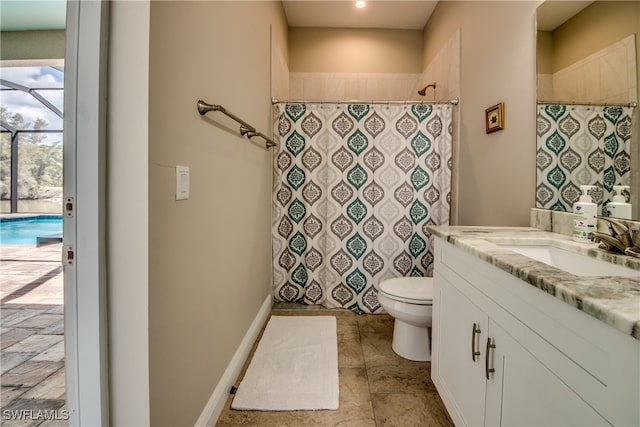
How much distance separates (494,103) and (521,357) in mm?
1543

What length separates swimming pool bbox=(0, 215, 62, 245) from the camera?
683 mm

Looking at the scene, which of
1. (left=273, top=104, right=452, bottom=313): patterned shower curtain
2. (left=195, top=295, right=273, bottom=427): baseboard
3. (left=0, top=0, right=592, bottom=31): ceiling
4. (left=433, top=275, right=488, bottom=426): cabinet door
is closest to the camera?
(left=433, top=275, right=488, bottom=426): cabinet door

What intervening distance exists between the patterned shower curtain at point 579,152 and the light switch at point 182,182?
1.55 m

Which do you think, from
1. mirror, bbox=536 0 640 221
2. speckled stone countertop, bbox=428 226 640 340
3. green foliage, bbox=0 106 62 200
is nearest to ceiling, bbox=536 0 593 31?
mirror, bbox=536 0 640 221

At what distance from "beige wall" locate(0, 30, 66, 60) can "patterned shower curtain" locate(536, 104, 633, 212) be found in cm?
177

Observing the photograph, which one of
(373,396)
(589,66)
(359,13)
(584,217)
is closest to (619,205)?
(584,217)

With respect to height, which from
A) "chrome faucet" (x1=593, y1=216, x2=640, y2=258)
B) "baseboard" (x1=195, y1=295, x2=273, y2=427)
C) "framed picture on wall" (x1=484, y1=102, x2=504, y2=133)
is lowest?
"baseboard" (x1=195, y1=295, x2=273, y2=427)

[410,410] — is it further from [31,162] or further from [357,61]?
[357,61]

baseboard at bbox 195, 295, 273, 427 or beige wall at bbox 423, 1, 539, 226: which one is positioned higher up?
beige wall at bbox 423, 1, 539, 226

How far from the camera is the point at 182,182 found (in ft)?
3.23

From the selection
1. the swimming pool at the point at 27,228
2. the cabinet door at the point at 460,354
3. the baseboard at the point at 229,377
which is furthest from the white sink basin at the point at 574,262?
the swimming pool at the point at 27,228

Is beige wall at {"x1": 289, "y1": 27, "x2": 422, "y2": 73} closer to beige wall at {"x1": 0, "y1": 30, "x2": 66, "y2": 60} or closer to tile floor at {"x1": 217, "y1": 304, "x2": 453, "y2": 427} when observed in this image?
tile floor at {"x1": 217, "y1": 304, "x2": 453, "y2": 427}

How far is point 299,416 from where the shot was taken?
1338 mm

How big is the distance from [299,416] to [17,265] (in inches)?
45.8
